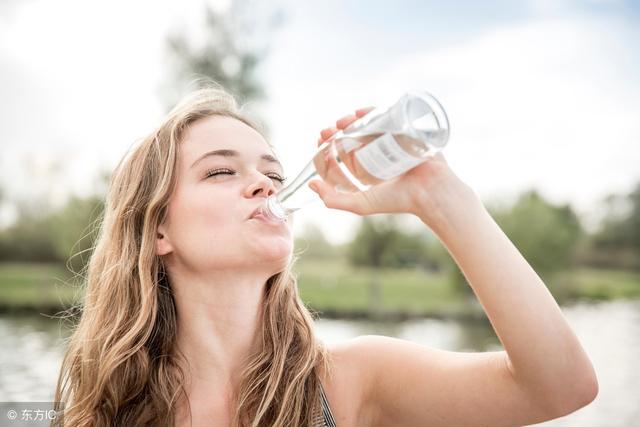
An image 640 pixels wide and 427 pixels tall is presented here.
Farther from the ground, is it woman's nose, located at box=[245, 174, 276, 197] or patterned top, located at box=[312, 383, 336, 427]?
woman's nose, located at box=[245, 174, 276, 197]

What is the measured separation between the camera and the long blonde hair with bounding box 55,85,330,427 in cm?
186

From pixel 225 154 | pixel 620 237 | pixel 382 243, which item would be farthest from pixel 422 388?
pixel 620 237

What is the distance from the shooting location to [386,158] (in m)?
1.31

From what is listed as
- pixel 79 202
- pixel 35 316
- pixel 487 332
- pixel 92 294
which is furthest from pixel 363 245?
pixel 92 294

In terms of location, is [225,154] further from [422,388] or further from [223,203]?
[422,388]

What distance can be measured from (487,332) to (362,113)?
21316 millimetres

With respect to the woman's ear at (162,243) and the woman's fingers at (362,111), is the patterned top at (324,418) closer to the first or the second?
the woman's ear at (162,243)

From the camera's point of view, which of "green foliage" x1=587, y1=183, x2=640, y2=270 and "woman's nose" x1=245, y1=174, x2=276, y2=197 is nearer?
"woman's nose" x1=245, y1=174, x2=276, y2=197

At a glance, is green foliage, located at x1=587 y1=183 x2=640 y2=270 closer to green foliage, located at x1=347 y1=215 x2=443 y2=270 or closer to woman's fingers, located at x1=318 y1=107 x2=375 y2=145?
green foliage, located at x1=347 y1=215 x2=443 y2=270

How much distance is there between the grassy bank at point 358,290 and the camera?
2341cm

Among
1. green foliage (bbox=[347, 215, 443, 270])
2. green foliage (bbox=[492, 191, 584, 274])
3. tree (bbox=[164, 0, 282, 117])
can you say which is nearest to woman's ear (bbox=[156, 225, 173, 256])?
tree (bbox=[164, 0, 282, 117])

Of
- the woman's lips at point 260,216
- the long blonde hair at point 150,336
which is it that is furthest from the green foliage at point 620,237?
the woman's lips at point 260,216

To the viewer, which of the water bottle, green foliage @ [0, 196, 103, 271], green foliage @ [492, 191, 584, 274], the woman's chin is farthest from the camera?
green foliage @ [492, 191, 584, 274]

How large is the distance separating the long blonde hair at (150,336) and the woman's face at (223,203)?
0.07 metres
